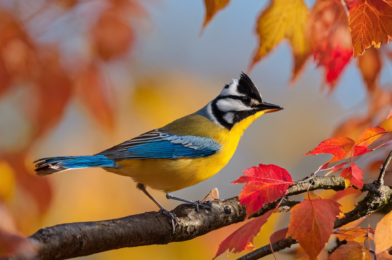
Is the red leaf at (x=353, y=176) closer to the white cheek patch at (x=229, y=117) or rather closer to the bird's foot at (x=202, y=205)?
the bird's foot at (x=202, y=205)

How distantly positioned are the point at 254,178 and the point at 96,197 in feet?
8.11

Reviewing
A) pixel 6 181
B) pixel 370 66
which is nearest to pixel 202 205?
pixel 6 181

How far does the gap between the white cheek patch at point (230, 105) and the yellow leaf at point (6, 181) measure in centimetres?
141

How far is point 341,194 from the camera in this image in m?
1.84

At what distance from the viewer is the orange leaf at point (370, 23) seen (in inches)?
47.3

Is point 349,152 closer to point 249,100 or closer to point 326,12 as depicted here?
point 326,12

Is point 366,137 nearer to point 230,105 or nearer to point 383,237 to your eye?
point 383,237

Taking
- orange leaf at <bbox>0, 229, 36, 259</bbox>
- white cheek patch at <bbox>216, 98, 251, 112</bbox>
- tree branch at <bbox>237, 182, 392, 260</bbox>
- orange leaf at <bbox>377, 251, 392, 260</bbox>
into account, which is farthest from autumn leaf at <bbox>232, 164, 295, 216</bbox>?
white cheek patch at <bbox>216, 98, 251, 112</bbox>

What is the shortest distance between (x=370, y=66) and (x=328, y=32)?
449 millimetres

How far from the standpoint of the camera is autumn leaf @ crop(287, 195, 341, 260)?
1.05 m

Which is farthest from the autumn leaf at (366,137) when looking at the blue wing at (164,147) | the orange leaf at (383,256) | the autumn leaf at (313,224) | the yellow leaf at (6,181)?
the yellow leaf at (6,181)

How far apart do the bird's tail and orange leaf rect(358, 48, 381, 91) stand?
1538 millimetres

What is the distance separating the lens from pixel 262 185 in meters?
1.19

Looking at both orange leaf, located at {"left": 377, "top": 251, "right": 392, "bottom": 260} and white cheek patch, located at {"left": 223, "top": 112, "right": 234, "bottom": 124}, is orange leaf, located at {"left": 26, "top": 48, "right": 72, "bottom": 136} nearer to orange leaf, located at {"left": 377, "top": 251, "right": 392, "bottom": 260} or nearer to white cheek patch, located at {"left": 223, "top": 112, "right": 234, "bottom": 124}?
white cheek patch, located at {"left": 223, "top": 112, "right": 234, "bottom": 124}
